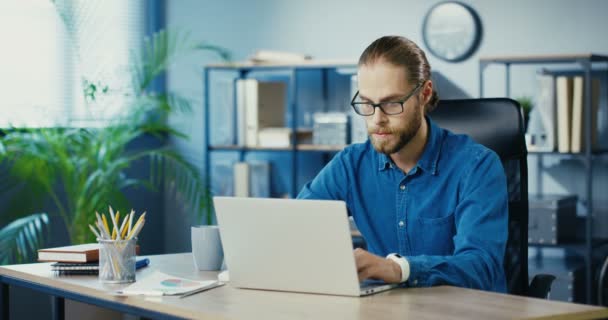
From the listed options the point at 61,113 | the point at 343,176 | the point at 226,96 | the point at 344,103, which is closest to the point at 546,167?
the point at 344,103

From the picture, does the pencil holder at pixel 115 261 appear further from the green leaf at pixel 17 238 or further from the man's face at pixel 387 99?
the green leaf at pixel 17 238

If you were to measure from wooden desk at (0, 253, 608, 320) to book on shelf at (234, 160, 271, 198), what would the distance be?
2.57 metres

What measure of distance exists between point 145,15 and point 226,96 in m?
0.89

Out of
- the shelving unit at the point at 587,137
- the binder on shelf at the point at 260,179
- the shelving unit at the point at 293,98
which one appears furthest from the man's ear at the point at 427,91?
the binder on shelf at the point at 260,179

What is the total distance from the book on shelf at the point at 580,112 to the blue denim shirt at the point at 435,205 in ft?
5.54

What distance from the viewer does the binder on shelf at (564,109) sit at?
12.2 ft

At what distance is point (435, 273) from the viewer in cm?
183

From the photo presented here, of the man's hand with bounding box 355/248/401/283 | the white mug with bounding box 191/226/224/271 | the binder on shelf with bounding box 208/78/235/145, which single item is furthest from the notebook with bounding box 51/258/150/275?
the binder on shelf with bounding box 208/78/235/145

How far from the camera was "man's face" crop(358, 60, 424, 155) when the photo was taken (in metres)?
2.08

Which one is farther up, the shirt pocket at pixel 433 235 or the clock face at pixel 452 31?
the clock face at pixel 452 31

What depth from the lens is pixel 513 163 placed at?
7.76 ft

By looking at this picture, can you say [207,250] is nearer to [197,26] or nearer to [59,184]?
[59,184]

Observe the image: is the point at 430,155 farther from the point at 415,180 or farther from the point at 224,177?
the point at 224,177

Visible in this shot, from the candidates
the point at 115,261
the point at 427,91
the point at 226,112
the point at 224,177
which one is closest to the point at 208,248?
the point at 115,261
